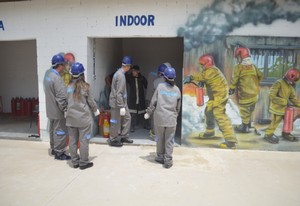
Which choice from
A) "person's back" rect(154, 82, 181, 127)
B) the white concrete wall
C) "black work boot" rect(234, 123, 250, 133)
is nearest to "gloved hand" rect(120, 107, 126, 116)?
"person's back" rect(154, 82, 181, 127)

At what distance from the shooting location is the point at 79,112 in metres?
4.83

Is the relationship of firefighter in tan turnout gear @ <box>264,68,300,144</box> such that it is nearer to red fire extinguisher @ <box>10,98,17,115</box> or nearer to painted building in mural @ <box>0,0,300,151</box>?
painted building in mural @ <box>0,0,300,151</box>

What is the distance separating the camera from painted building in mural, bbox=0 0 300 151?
18.2ft

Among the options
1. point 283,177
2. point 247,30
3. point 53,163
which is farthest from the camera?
point 247,30

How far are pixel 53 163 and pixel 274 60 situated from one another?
4.39 meters

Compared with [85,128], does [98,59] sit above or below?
above

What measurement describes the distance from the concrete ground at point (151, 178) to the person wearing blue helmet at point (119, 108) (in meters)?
0.28

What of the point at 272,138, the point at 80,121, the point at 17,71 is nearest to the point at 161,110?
the point at 80,121

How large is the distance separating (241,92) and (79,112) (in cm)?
305

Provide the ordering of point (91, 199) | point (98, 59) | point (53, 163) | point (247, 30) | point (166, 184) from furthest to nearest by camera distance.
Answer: point (98, 59) < point (247, 30) < point (53, 163) < point (166, 184) < point (91, 199)

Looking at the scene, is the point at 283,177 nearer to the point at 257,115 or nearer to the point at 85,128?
the point at 257,115

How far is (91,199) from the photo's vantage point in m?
3.92

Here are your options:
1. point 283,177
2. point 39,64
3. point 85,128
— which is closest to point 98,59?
point 39,64

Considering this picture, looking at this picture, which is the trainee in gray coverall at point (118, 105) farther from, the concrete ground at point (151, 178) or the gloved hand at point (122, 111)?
the concrete ground at point (151, 178)
